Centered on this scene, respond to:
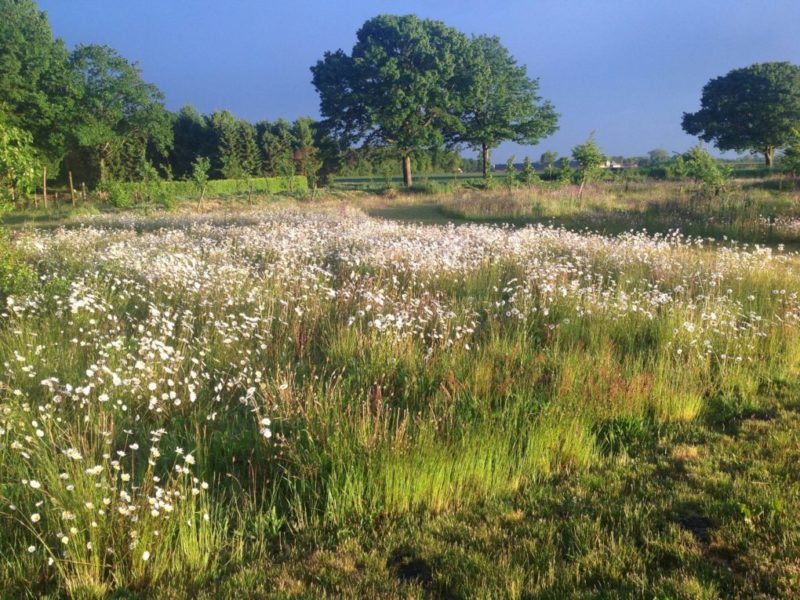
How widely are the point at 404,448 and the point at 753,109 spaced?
68012 mm

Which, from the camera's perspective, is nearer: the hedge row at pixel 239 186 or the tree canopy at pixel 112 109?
the hedge row at pixel 239 186

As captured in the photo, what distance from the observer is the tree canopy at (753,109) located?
5422 cm

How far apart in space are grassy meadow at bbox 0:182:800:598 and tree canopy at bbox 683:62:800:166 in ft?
199

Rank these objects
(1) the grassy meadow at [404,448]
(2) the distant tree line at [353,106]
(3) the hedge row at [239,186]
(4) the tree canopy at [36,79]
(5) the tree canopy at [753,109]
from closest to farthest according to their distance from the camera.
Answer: (1) the grassy meadow at [404,448] < (3) the hedge row at [239,186] < (4) the tree canopy at [36,79] < (2) the distant tree line at [353,106] < (5) the tree canopy at [753,109]

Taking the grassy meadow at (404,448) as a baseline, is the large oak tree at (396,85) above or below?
above

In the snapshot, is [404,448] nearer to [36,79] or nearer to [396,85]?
[396,85]

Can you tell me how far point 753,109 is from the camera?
56.5 m

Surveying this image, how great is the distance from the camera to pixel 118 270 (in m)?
8.15

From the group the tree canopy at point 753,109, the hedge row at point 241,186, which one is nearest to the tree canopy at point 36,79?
the hedge row at point 241,186

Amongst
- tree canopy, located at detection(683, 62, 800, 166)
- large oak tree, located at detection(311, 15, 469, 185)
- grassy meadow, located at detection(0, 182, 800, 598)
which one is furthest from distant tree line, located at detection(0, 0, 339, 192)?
tree canopy, located at detection(683, 62, 800, 166)

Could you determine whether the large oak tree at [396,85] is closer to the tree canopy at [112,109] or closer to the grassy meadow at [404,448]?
the tree canopy at [112,109]

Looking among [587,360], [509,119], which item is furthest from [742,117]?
[587,360]

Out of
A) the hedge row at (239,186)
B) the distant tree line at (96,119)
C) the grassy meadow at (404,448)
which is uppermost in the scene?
the distant tree line at (96,119)

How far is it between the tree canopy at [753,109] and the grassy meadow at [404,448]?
60.5m
